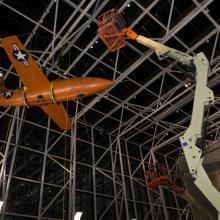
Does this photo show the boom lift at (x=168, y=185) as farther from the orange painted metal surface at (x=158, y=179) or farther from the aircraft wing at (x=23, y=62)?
the aircraft wing at (x=23, y=62)

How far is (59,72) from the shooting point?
12.6 m

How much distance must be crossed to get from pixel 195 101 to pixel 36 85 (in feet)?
16.4

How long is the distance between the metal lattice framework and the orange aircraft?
1856mm

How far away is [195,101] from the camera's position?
18.8 ft

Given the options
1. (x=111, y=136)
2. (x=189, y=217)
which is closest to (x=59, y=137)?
(x=111, y=136)

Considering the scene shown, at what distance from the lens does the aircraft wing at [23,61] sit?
8266mm

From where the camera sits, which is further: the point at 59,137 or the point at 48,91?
the point at 59,137

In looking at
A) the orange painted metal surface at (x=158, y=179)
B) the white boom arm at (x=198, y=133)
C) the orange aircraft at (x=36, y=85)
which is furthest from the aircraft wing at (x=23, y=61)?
the orange painted metal surface at (x=158, y=179)

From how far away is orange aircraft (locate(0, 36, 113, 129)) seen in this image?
779cm

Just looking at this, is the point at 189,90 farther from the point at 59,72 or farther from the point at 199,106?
the point at 199,106

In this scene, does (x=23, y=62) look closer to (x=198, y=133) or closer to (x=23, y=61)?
(x=23, y=61)

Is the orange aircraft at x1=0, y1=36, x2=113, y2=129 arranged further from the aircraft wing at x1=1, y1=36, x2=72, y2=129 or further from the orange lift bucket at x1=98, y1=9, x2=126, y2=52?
the orange lift bucket at x1=98, y1=9, x2=126, y2=52

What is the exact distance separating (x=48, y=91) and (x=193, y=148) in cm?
472

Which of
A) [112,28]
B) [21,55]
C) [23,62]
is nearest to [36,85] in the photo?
[23,62]
